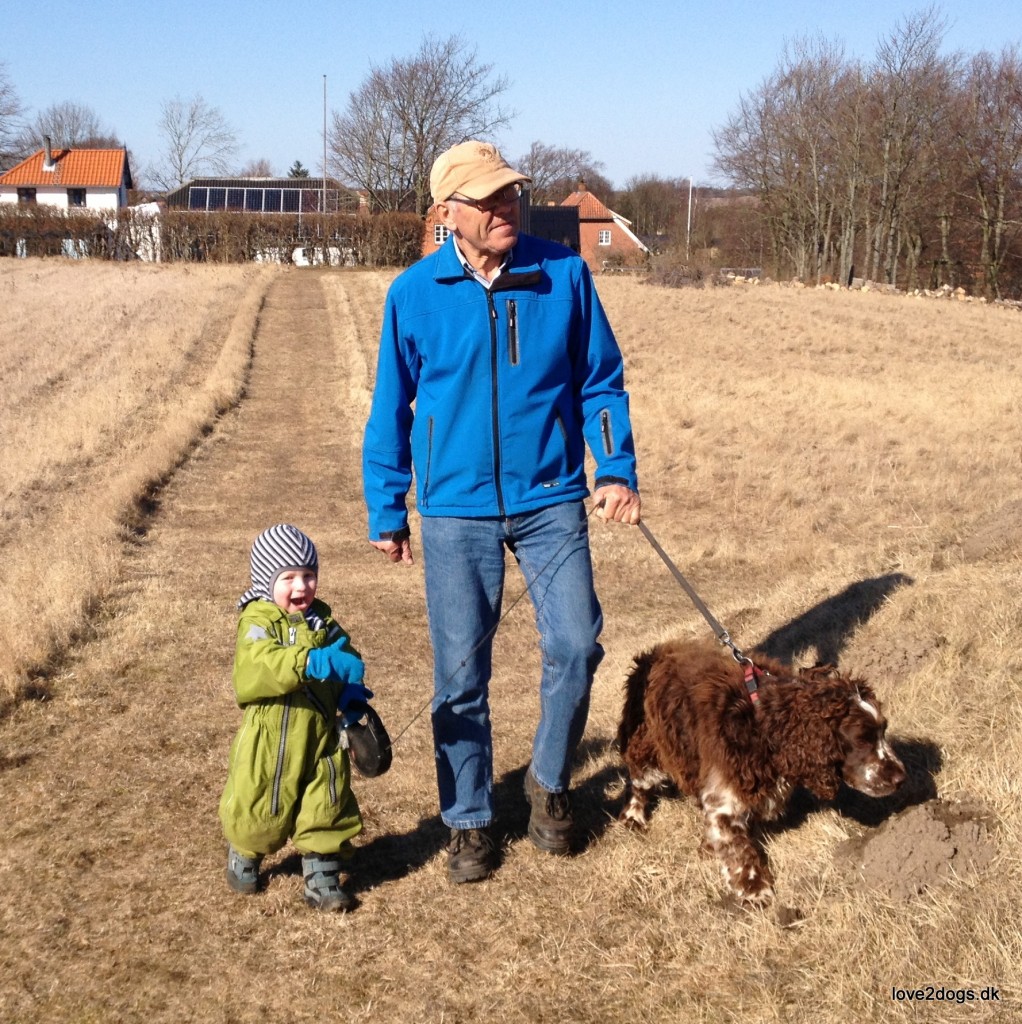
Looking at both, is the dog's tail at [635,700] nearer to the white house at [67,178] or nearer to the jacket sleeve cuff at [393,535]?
the jacket sleeve cuff at [393,535]

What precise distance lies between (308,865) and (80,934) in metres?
Result: 0.75

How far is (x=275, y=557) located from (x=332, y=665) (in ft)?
1.51

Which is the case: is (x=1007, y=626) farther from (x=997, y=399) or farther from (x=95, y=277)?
(x=95, y=277)

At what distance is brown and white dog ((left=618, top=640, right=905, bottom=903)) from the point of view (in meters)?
3.83

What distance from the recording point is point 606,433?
4016mm

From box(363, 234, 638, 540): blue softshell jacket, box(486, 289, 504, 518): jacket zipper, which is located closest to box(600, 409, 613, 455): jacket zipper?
box(363, 234, 638, 540): blue softshell jacket

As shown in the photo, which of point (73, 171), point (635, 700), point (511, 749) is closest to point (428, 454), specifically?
point (635, 700)

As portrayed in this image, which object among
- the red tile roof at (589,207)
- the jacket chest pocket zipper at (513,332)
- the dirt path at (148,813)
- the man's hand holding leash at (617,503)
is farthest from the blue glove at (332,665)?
the red tile roof at (589,207)

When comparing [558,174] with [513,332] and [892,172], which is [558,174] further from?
[513,332]

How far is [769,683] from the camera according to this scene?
4.04 metres

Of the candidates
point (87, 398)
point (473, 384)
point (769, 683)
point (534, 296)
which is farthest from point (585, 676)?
A: point (87, 398)

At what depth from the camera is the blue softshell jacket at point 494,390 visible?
3.85 m

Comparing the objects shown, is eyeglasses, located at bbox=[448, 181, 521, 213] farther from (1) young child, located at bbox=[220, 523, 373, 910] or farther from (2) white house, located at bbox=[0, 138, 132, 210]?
(2) white house, located at bbox=[0, 138, 132, 210]

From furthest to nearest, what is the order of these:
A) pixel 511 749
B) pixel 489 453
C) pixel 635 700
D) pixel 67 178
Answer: pixel 67 178 → pixel 511 749 → pixel 635 700 → pixel 489 453
